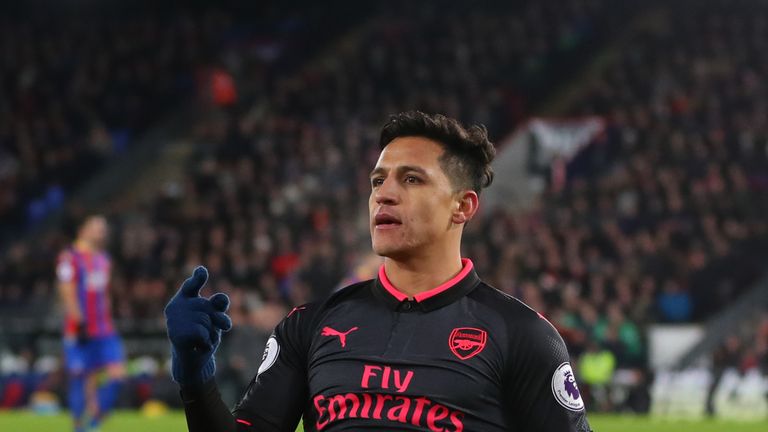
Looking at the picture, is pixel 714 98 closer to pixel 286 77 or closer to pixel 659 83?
pixel 659 83

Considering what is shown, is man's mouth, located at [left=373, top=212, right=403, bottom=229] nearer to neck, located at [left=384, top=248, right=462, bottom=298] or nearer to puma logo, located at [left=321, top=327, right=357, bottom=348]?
neck, located at [left=384, top=248, right=462, bottom=298]

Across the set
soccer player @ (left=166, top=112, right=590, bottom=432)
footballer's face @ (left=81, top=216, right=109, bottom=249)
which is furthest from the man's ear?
footballer's face @ (left=81, top=216, right=109, bottom=249)

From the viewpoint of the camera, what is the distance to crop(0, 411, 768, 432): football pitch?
12430 mm

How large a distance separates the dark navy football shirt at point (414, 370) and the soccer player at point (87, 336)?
8243 millimetres

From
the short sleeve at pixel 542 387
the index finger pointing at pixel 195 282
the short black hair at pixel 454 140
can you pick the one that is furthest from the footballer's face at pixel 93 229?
the short sleeve at pixel 542 387

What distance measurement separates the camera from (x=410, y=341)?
365 centimetres

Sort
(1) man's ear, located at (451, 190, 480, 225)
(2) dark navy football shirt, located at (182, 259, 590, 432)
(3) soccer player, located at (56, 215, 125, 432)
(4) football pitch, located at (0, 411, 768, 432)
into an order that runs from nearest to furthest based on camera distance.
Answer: (2) dark navy football shirt, located at (182, 259, 590, 432) < (1) man's ear, located at (451, 190, 480, 225) < (3) soccer player, located at (56, 215, 125, 432) < (4) football pitch, located at (0, 411, 768, 432)

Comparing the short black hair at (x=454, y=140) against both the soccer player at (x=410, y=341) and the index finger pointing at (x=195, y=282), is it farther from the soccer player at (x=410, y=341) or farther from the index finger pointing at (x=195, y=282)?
the index finger pointing at (x=195, y=282)

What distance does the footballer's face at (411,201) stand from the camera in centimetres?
366

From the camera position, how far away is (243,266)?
65.8ft

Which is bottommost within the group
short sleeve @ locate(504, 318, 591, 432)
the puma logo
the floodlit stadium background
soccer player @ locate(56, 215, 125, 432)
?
short sleeve @ locate(504, 318, 591, 432)

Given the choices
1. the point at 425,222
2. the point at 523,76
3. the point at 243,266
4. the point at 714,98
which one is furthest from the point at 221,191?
the point at 425,222

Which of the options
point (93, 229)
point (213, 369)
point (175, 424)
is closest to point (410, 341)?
point (213, 369)

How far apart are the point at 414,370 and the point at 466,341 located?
0.52 ft
